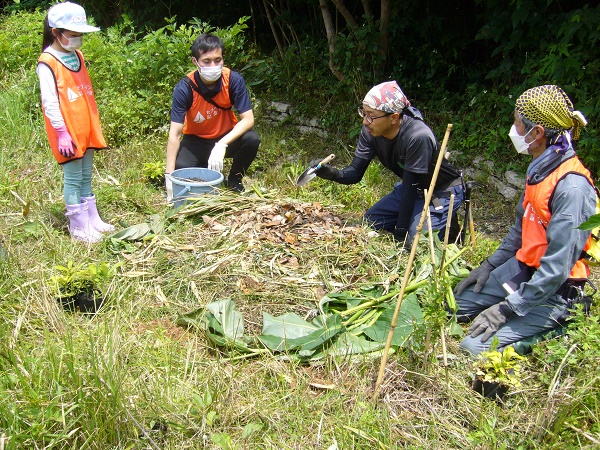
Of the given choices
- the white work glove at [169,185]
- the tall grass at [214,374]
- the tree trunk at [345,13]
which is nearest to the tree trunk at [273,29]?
the tree trunk at [345,13]

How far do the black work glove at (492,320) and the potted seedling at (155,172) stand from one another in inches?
128

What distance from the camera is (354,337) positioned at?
299 centimetres

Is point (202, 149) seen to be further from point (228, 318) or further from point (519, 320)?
point (519, 320)

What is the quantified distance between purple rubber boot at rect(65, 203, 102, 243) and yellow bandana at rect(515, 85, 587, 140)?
2950mm

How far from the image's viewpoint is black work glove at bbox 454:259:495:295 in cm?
329

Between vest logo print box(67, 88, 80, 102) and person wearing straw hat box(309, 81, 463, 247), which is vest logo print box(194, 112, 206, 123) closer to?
vest logo print box(67, 88, 80, 102)

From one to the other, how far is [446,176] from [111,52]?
14.9 feet

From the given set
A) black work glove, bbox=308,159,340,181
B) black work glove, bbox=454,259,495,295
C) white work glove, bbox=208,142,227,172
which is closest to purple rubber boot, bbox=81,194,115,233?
white work glove, bbox=208,142,227,172

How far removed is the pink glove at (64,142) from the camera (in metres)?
3.96

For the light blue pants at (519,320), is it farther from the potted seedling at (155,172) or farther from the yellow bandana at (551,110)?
the potted seedling at (155,172)

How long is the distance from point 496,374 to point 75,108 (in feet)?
10.5

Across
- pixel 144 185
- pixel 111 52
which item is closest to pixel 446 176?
pixel 144 185

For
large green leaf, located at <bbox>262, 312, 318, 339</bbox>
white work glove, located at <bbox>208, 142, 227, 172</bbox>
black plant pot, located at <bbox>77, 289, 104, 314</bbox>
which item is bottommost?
large green leaf, located at <bbox>262, 312, 318, 339</bbox>

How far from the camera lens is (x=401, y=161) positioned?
3.94 metres
